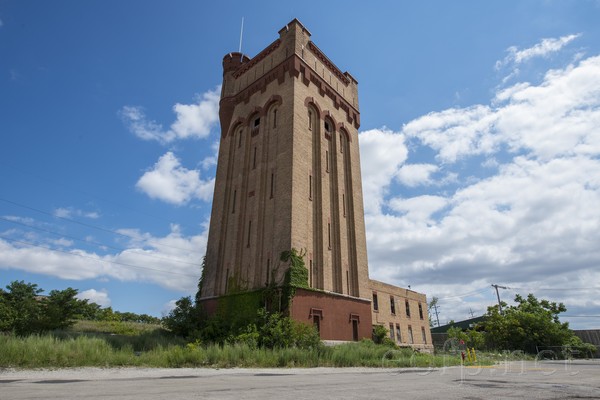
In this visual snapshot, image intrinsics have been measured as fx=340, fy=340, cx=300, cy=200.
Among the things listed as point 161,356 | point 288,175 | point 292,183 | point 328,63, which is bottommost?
point 161,356

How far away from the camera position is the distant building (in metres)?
21.7

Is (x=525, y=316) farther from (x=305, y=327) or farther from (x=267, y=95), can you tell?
(x=267, y=95)

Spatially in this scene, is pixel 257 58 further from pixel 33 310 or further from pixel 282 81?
pixel 33 310

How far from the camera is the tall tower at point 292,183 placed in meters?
22.0

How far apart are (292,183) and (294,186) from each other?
0.24m

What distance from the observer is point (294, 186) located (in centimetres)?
2247

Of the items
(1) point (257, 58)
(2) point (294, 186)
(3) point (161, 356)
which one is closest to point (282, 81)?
(1) point (257, 58)

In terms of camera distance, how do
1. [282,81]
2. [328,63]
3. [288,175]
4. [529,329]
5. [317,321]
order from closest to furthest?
[317,321], [288,175], [282,81], [328,63], [529,329]

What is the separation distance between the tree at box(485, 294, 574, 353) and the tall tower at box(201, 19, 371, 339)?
21280mm

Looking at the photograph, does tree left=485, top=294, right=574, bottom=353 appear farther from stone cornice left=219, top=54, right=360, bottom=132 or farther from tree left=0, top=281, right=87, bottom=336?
tree left=0, top=281, right=87, bottom=336

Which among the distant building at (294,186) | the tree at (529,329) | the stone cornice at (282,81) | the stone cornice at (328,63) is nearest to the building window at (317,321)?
the distant building at (294,186)

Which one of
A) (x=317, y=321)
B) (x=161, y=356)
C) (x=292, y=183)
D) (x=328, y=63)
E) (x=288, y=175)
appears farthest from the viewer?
(x=328, y=63)

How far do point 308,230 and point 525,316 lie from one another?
27924 millimetres

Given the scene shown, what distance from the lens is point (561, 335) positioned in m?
34.1
